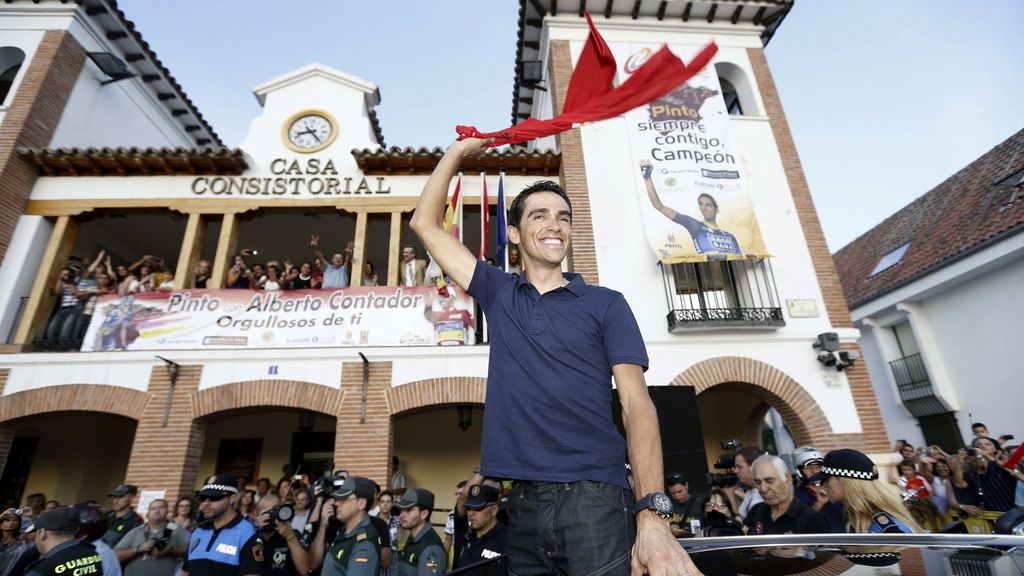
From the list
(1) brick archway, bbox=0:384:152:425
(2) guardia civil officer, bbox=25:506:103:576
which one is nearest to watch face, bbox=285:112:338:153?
(1) brick archway, bbox=0:384:152:425

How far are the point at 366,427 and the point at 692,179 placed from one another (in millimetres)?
7283

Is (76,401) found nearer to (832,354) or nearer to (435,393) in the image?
(435,393)

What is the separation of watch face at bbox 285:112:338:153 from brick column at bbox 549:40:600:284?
466 centimetres

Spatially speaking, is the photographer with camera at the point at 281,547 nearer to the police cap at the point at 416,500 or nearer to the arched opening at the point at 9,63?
the police cap at the point at 416,500

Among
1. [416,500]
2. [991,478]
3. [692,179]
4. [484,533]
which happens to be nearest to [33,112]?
[416,500]

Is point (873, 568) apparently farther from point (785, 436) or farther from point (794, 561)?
point (785, 436)

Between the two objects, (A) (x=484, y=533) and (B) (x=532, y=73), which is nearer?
(A) (x=484, y=533)

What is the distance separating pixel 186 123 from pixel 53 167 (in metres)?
Result: 5.16

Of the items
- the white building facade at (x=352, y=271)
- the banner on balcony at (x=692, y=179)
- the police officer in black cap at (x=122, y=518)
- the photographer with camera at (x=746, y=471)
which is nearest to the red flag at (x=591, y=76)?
the white building facade at (x=352, y=271)

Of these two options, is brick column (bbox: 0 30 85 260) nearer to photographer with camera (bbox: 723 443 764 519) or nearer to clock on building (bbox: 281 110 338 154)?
clock on building (bbox: 281 110 338 154)

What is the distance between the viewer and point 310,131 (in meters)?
10.2

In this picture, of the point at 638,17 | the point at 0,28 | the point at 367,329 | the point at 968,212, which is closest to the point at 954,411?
the point at 968,212

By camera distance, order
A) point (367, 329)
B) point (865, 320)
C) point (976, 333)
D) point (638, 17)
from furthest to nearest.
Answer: point (865, 320) → point (976, 333) → point (638, 17) → point (367, 329)

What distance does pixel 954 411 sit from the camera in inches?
500
